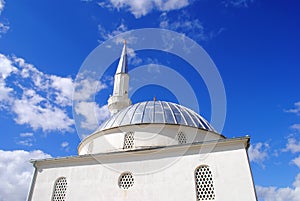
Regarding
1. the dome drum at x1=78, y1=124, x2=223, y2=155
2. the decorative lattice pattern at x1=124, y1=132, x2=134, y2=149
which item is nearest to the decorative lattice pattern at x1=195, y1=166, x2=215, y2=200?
the dome drum at x1=78, y1=124, x2=223, y2=155

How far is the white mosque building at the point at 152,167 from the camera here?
9.43 metres

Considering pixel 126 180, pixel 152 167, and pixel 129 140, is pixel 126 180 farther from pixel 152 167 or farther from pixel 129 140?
pixel 129 140

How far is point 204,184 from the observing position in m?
9.55

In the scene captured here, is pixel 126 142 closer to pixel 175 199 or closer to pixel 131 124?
pixel 131 124

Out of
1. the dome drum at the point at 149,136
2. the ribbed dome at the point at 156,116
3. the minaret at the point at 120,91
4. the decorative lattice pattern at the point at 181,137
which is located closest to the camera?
the dome drum at the point at 149,136

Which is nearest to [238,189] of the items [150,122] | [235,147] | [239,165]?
[239,165]

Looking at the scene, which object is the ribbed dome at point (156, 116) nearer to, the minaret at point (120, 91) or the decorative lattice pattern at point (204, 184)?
the decorative lattice pattern at point (204, 184)

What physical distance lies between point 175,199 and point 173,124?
422 centimetres

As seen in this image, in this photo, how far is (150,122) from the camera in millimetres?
13133

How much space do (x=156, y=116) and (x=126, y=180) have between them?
4.13 m

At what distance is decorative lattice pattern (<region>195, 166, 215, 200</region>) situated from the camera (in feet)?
30.7

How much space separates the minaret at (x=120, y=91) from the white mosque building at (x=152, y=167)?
687cm

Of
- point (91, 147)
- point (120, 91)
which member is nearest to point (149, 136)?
point (91, 147)

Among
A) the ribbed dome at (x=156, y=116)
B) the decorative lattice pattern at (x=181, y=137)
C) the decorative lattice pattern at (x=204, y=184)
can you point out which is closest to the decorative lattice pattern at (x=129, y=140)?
the ribbed dome at (x=156, y=116)
